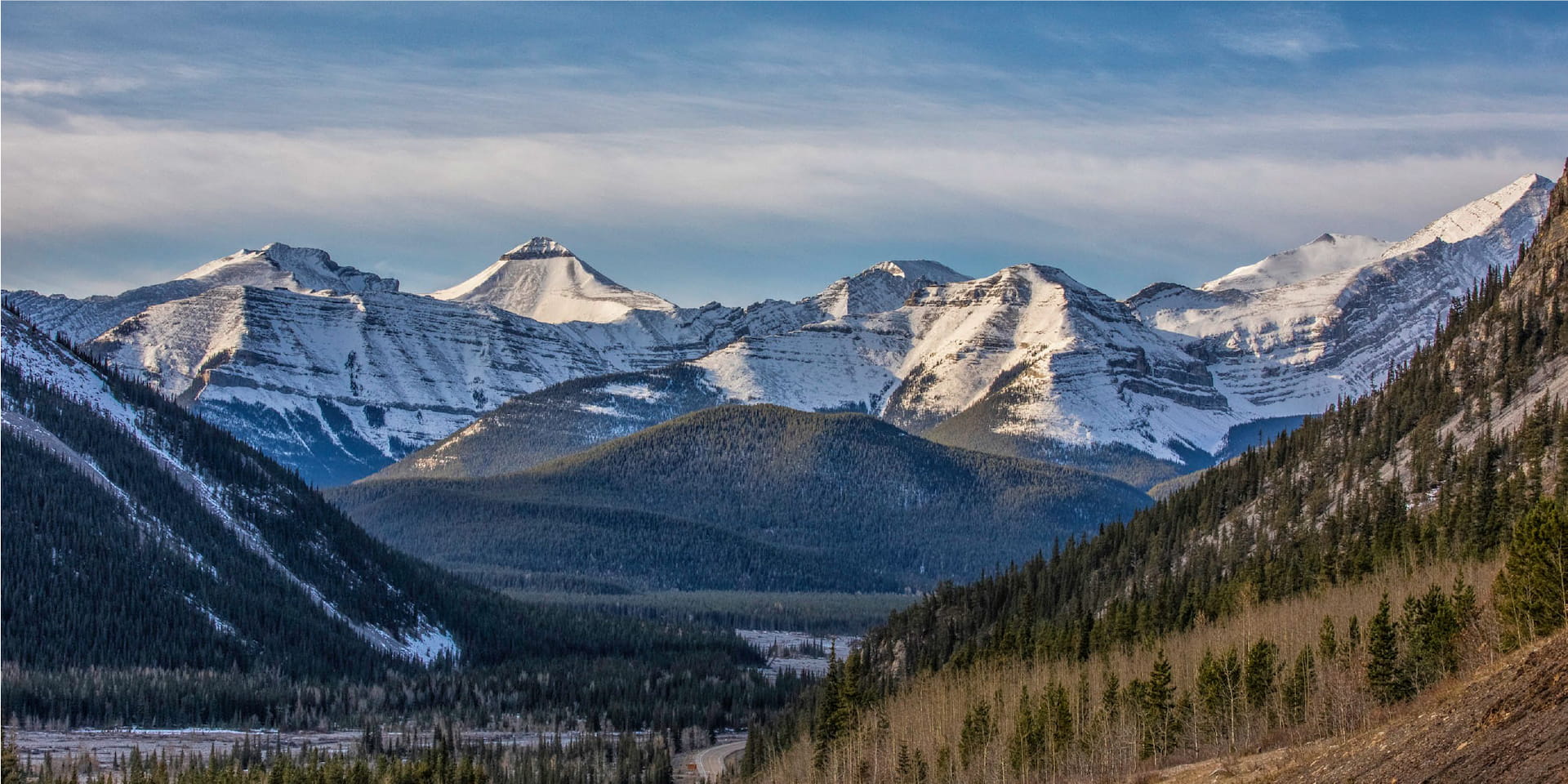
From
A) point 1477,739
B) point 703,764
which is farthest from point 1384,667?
point 703,764

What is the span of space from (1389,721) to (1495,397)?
104 metres

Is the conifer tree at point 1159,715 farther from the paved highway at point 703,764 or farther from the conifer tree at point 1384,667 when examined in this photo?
the paved highway at point 703,764

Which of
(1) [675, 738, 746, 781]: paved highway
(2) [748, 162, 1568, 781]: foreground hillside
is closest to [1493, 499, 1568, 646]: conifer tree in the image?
(2) [748, 162, 1568, 781]: foreground hillside

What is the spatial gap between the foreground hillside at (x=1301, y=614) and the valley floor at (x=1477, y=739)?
1216 cm

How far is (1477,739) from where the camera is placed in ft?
217

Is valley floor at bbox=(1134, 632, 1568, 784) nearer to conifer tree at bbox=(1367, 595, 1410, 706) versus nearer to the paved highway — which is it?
conifer tree at bbox=(1367, 595, 1410, 706)

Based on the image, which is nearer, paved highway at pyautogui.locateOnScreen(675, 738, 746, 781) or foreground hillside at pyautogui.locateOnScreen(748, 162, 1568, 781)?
foreground hillside at pyautogui.locateOnScreen(748, 162, 1568, 781)

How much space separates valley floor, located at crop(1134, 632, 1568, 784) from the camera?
203 ft

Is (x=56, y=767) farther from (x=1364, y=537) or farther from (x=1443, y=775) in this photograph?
(x=1443, y=775)

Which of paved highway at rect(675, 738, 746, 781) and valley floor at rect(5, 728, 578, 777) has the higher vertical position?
valley floor at rect(5, 728, 578, 777)

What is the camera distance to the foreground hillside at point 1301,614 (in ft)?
355

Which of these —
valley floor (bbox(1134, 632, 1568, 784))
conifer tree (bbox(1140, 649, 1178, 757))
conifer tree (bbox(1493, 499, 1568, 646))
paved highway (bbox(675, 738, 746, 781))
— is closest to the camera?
valley floor (bbox(1134, 632, 1568, 784))

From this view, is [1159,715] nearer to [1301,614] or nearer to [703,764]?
[1301,614]

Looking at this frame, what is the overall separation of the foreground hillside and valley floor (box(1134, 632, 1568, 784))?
479 inches
